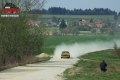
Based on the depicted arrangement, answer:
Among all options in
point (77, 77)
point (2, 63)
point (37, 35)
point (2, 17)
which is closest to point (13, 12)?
point (2, 17)

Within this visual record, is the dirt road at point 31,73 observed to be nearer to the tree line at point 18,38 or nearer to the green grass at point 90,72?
the green grass at point 90,72

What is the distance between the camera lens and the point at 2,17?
4528cm

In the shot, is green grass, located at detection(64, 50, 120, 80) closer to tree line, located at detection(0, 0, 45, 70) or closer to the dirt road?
the dirt road

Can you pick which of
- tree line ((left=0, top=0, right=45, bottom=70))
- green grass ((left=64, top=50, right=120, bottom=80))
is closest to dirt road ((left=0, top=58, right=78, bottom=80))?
green grass ((left=64, top=50, right=120, bottom=80))

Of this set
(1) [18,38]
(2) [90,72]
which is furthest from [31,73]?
(1) [18,38]

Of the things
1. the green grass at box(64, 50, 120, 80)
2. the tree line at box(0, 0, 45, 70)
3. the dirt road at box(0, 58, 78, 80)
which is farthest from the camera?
the tree line at box(0, 0, 45, 70)

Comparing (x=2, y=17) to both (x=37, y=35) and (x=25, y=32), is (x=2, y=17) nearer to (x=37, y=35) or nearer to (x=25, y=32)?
(x=25, y=32)

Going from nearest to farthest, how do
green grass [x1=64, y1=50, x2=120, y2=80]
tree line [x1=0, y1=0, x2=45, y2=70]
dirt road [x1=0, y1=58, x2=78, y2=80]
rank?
dirt road [x1=0, y1=58, x2=78, y2=80] < green grass [x1=64, y1=50, x2=120, y2=80] < tree line [x1=0, y1=0, x2=45, y2=70]

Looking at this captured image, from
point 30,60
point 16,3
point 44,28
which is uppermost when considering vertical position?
point 16,3

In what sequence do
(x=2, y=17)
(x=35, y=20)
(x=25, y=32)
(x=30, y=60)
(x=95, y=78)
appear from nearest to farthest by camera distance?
(x=95, y=78), (x=2, y=17), (x=25, y=32), (x=30, y=60), (x=35, y=20)

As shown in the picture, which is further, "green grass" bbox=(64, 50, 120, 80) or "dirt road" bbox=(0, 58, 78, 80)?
"green grass" bbox=(64, 50, 120, 80)

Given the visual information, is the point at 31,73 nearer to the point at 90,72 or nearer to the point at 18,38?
the point at 90,72

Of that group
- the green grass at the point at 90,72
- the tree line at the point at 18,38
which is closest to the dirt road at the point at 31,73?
the green grass at the point at 90,72

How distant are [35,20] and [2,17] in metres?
10.8
